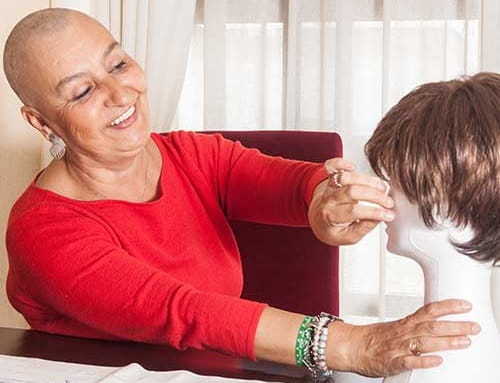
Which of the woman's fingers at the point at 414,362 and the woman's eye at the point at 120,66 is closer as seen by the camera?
the woman's fingers at the point at 414,362

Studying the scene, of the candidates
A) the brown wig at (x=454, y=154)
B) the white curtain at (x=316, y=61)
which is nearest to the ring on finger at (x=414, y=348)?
the brown wig at (x=454, y=154)

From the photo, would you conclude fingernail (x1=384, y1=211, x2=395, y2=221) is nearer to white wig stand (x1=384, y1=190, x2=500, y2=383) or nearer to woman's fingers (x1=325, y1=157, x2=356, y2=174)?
white wig stand (x1=384, y1=190, x2=500, y2=383)

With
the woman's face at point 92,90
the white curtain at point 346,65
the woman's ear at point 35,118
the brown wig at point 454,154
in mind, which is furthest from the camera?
the white curtain at point 346,65

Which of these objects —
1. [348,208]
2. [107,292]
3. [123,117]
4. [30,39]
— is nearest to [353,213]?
[348,208]

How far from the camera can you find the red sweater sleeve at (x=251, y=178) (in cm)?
147

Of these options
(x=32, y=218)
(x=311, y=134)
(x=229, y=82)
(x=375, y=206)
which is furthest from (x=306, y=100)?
(x=375, y=206)

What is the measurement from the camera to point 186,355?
121 centimetres

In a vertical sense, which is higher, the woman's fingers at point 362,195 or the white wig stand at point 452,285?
the woman's fingers at point 362,195

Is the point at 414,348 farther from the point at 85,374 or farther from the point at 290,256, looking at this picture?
the point at 290,256

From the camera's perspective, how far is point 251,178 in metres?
1.57

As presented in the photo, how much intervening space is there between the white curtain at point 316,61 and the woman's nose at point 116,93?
943 mm

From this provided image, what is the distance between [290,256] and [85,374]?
26.9 inches

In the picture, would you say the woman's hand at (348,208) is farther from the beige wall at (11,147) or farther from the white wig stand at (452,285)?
the beige wall at (11,147)

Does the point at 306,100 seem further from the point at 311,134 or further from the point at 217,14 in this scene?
the point at 311,134
